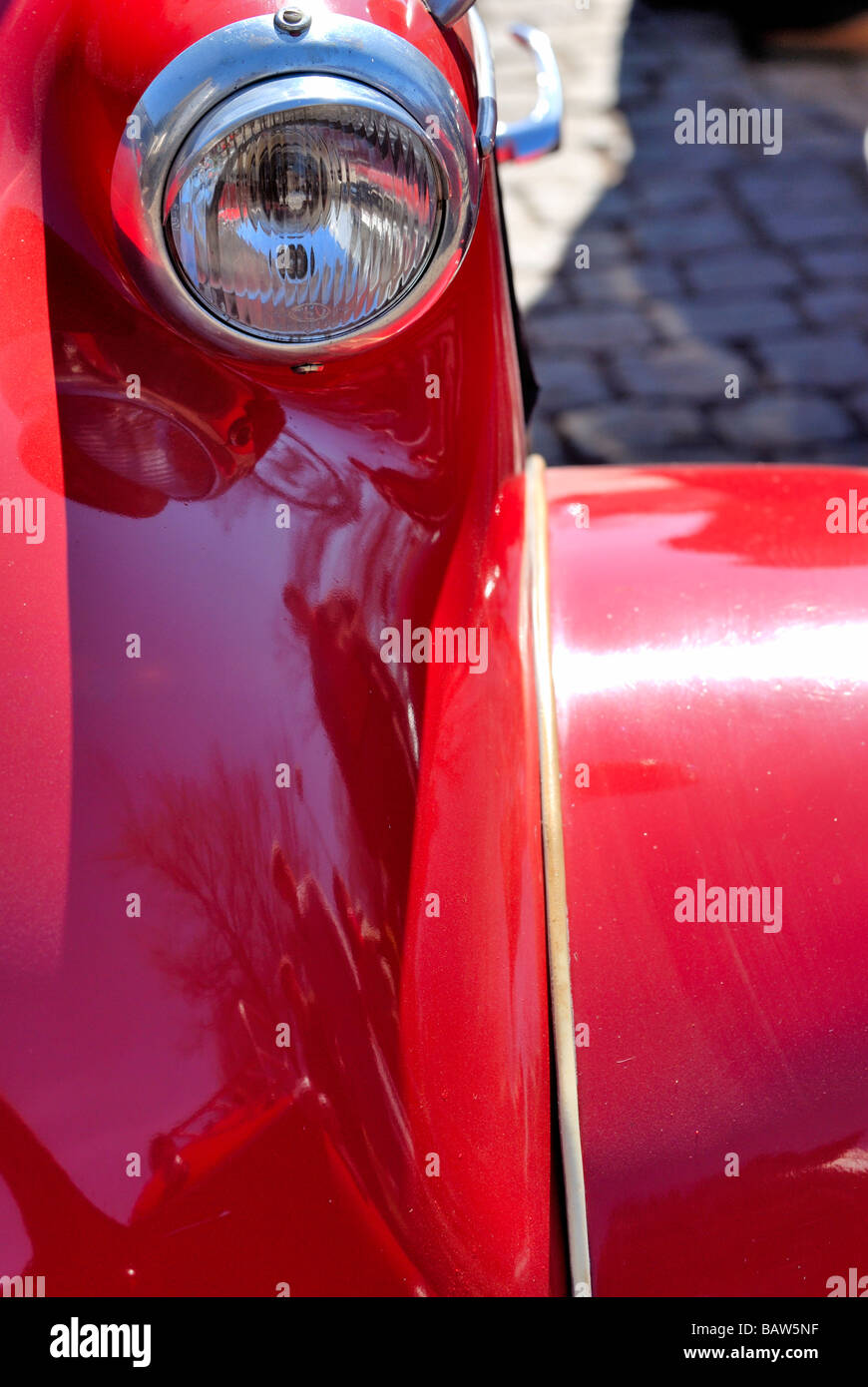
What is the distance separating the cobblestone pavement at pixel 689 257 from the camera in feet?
11.5

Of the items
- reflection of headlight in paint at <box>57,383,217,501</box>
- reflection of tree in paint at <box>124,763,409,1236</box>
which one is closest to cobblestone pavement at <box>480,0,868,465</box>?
reflection of headlight in paint at <box>57,383,217,501</box>

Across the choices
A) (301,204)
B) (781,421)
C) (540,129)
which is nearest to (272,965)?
(301,204)

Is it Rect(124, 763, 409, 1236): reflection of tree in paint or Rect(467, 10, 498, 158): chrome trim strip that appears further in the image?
Rect(467, 10, 498, 158): chrome trim strip

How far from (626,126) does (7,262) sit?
3.80 m

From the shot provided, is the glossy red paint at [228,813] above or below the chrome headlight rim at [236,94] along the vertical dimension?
below

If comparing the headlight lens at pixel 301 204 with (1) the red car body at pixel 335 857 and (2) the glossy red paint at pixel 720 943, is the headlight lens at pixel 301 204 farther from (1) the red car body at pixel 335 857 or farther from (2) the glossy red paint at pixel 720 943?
(2) the glossy red paint at pixel 720 943

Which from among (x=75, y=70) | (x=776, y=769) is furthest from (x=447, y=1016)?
(x=75, y=70)

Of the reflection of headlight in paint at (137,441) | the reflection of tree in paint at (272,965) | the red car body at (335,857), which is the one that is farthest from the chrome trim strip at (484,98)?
the reflection of tree in paint at (272,965)

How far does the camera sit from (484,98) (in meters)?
1.38

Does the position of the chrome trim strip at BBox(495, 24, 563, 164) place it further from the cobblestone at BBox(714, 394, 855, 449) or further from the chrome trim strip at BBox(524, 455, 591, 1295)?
the cobblestone at BBox(714, 394, 855, 449)

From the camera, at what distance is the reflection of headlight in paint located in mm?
1272

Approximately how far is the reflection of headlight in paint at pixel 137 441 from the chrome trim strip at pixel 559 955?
0.39 m

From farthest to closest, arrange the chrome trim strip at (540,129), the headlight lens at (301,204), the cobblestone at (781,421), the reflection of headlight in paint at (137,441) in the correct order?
the cobblestone at (781,421) < the chrome trim strip at (540,129) < the reflection of headlight in paint at (137,441) < the headlight lens at (301,204)
